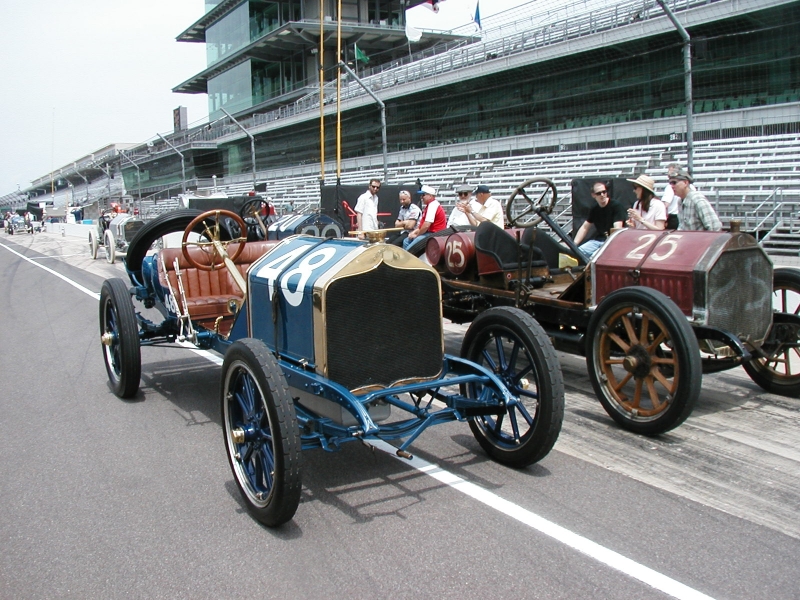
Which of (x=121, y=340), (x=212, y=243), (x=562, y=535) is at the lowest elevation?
(x=562, y=535)

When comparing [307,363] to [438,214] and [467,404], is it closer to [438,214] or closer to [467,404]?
[467,404]

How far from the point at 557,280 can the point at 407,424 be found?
12.2 ft

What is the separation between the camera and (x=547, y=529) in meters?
3.89

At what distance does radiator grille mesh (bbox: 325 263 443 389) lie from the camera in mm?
4320

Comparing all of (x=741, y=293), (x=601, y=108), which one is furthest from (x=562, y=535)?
(x=601, y=108)

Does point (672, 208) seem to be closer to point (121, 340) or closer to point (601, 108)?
point (121, 340)

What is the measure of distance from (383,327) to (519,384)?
100cm

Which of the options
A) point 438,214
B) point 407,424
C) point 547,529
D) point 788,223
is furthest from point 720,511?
point 788,223

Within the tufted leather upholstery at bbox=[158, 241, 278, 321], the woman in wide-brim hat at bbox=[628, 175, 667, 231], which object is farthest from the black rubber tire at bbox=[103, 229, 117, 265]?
the woman in wide-brim hat at bbox=[628, 175, 667, 231]

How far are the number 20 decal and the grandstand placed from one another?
9314 mm

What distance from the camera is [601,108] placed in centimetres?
2925

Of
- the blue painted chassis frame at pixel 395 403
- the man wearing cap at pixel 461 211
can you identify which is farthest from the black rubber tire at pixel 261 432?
the man wearing cap at pixel 461 211

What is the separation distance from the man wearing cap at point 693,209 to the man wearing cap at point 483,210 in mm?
2315

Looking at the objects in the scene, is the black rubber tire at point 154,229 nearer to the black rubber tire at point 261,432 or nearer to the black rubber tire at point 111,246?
the black rubber tire at point 261,432
